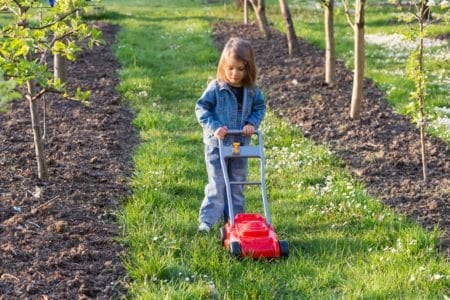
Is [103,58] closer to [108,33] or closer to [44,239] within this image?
[108,33]

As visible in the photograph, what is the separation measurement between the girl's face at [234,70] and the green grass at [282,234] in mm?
1279

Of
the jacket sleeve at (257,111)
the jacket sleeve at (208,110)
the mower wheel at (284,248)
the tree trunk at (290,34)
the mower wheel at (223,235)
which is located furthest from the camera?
the tree trunk at (290,34)

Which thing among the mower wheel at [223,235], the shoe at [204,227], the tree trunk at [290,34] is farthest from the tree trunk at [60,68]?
the mower wheel at [223,235]

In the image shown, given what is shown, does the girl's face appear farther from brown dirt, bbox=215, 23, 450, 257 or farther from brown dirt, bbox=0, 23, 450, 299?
brown dirt, bbox=215, 23, 450, 257

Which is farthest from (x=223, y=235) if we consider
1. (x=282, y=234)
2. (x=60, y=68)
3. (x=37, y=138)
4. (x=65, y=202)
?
(x=60, y=68)

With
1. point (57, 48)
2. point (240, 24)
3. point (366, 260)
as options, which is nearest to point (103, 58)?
point (240, 24)

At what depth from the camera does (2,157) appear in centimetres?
761

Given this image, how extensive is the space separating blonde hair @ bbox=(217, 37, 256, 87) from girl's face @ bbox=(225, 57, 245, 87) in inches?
1.1

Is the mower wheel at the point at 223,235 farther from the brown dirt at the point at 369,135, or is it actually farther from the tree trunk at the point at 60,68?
the tree trunk at the point at 60,68

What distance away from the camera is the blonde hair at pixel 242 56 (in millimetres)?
5848

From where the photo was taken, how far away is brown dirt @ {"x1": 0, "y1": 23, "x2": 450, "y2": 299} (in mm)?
5129

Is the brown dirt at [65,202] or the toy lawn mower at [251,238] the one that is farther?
the toy lawn mower at [251,238]

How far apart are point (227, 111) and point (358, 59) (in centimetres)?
393

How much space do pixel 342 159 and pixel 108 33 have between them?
13.2 m
